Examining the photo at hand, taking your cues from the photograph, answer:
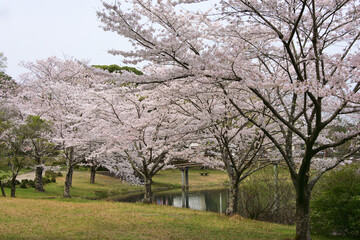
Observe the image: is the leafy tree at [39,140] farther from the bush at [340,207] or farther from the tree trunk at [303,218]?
the bush at [340,207]

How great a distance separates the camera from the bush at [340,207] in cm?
750

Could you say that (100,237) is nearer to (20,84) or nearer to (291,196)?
(291,196)

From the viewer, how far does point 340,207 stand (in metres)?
7.65

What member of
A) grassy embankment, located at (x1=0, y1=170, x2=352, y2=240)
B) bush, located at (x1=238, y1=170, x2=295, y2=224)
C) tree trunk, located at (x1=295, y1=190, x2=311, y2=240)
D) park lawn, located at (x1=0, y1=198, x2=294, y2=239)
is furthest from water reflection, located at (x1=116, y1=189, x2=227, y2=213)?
tree trunk, located at (x1=295, y1=190, x2=311, y2=240)

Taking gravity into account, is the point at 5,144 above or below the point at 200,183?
above

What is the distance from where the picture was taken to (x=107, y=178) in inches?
1131

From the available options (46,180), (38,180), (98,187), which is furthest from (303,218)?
(46,180)

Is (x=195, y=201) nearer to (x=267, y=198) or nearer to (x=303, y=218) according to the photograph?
(x=267, y=198)

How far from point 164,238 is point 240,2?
16.8 feet

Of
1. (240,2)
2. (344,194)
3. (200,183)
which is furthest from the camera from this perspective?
(200,183)

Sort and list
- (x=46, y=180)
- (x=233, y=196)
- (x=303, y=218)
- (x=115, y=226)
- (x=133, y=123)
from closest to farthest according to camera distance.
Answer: (x=303, y=218)
(x=115, y=226)
(x=233, y=196)
(x=133, y=123)
(x=46, y=180)

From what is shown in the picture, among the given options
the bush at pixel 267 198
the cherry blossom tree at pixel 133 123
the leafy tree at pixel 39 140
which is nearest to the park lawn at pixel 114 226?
the bush at pixel 267 198

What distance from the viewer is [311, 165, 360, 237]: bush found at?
7.50m

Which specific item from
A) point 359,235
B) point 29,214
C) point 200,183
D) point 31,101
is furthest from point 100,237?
point 200,183
